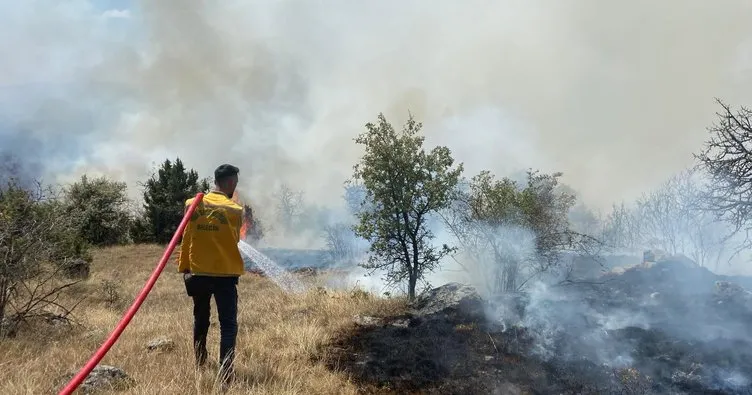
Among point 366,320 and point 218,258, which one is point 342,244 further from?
point 218,258

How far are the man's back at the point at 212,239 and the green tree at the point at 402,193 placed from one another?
528 centimetres

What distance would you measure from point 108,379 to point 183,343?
A: 1.62 m

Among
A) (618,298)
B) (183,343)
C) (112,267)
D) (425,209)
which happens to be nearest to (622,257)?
(618,298)

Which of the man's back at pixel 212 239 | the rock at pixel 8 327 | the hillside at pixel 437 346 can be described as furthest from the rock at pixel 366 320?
the rock at pixel 8 327

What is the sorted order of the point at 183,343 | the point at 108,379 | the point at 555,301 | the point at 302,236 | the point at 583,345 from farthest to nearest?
the point at 302,236 < the point at 555,301 < the point at 583,345 < the point at 183,343 < the point at 108,379

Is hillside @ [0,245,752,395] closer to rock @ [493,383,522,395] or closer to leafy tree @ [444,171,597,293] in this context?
rock @ [493,383,522,395]

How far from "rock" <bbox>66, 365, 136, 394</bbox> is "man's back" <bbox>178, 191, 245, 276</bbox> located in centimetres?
104

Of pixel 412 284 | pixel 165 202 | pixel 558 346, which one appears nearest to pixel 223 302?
pixel 558 346

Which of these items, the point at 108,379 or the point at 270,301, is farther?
the point at 270,301

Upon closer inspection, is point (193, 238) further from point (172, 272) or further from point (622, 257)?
point (622, 257)

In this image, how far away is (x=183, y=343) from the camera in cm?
565

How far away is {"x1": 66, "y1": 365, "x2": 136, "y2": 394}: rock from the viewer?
3.91 m

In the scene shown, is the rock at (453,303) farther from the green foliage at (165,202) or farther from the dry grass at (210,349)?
the green foliage at (165,202)

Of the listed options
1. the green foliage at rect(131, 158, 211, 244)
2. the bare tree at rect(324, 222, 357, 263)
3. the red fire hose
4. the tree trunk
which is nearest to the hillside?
the tree trunk
